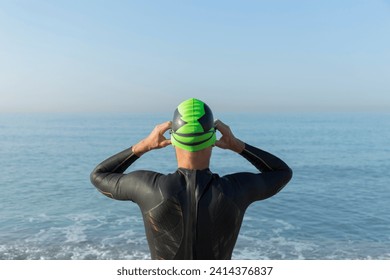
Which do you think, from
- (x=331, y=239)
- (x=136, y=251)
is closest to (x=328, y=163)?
(x=331, y=239)

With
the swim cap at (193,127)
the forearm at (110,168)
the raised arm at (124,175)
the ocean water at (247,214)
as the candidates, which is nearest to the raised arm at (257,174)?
the swim cap at (193,127)

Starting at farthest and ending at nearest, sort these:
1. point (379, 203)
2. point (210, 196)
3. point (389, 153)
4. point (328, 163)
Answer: point (389, 153), point (328, 163), point (379, 203), point (210, 196)

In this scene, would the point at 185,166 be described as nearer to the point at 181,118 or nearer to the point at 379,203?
the point at 181,118

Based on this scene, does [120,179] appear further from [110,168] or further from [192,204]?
[192,204]

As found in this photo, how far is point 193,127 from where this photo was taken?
9.52 feet

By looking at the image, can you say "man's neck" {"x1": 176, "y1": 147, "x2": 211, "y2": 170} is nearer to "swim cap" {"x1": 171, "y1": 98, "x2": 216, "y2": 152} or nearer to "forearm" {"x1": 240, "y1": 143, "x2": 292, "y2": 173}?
"swim cap" {"x1": 171, "y1": 98, "x2": 216, "y2": 152}

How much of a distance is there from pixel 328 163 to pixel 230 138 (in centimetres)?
7819

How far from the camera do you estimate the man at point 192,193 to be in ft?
9.63

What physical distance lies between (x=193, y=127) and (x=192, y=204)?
623 mm

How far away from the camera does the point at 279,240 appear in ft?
105

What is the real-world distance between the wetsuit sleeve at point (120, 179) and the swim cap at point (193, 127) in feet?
1.45

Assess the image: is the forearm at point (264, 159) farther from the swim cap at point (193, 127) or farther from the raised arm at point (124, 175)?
the raised arm at point (124, 175)

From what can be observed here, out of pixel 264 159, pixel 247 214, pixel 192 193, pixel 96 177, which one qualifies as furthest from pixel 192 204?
pixel 247 214

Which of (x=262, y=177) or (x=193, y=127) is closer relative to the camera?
(x=193, y=127)
